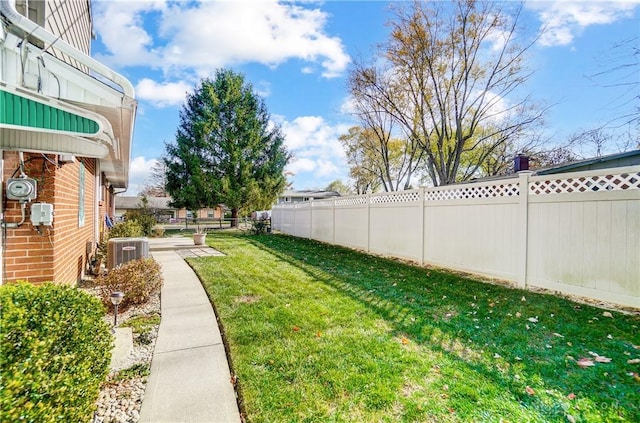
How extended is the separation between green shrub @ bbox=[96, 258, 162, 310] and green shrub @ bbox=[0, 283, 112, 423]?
2.62 m

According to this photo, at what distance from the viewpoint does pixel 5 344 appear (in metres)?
A: 1.43

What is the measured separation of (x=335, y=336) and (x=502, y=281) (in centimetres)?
429

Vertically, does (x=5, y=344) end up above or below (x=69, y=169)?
below

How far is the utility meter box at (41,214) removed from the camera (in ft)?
10.3

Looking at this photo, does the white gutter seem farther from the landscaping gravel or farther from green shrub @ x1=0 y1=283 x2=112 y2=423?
the landscaping gravel

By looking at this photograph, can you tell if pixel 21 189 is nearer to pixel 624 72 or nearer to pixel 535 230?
pixel 535 230

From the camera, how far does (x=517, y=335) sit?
11.8 feet

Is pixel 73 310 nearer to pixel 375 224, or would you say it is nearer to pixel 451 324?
pixel 451 324

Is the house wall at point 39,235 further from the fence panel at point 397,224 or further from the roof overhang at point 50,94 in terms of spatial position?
the fence panel at point 397,224

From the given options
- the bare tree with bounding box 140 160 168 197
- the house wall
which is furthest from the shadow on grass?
the bare tree with bounding box 140 160 168 197

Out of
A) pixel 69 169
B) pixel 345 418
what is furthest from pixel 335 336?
pixel 69 169

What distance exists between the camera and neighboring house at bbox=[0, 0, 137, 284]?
7.84 feet

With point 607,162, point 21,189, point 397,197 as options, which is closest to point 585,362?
point 21,189

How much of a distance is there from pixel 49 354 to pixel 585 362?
14.1ft
